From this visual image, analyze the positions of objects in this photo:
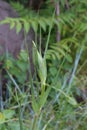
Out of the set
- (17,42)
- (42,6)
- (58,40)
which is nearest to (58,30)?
(58,40)

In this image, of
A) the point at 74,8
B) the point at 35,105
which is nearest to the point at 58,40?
the point at 74,8

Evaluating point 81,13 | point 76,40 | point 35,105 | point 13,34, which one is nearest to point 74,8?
point 81,13

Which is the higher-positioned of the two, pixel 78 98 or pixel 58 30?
pixel 58 30

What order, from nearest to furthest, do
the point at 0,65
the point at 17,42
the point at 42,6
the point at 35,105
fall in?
the point at 35,105 < the point at 0,65 < the point at 17,42 < the point at 42,6

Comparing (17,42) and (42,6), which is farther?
(42,6)

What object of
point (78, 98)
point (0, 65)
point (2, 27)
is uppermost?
point (2, 27)

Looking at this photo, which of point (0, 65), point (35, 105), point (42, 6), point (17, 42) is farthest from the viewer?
point (42, 6)

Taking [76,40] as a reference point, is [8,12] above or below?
above

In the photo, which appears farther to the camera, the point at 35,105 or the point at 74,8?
the point at 74,8

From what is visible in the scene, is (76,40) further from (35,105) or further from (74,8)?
(35,105)

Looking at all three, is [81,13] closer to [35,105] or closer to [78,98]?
[78,98]
